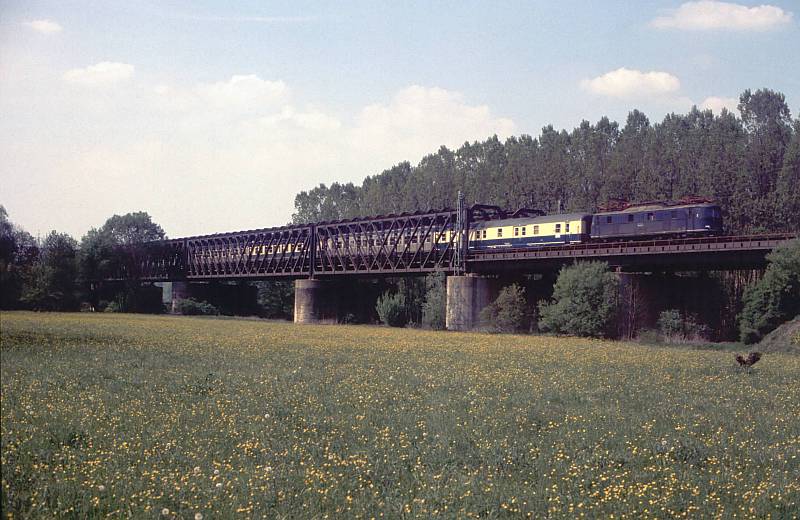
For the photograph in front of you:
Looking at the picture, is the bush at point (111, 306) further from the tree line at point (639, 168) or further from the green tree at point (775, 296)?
the tree line at point (639, 168)

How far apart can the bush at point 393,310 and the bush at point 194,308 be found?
109 feet

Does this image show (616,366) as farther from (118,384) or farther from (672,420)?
(118,384)

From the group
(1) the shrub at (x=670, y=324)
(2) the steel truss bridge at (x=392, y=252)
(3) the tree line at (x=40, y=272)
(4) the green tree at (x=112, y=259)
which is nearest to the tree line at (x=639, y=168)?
(2) the steel truss bridge at (x=392, y=252)

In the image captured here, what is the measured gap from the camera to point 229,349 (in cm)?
3222

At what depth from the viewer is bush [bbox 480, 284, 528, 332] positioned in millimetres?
65938

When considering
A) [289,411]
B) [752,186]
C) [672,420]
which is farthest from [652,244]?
[289,411]

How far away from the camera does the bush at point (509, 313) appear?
6594cm

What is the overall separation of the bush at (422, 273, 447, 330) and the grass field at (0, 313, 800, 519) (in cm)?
5210

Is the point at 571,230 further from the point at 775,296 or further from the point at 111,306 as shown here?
the point at 111,306

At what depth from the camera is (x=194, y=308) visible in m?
105

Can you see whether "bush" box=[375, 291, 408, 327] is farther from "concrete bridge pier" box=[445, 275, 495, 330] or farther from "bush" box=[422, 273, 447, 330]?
"concrete bridge pier" box=[445, 275, 495, 330]

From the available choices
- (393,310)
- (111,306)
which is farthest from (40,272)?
(393,310)

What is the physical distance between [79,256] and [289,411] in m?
7.52

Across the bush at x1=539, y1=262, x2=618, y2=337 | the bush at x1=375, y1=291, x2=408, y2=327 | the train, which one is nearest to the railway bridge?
the train
